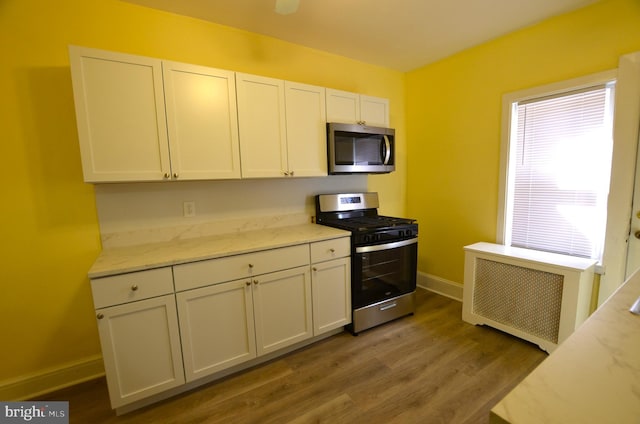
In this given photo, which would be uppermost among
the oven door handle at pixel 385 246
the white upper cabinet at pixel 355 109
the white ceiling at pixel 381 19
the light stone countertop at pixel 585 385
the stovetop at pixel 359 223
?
the white ceiling at pixel 381 19

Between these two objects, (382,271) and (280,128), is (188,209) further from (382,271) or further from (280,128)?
(382,271)

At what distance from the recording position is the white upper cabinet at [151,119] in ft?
5.38

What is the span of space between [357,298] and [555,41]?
8.52 ft

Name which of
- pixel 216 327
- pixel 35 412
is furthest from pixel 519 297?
pixel 35 412

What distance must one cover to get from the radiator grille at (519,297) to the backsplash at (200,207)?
167cm

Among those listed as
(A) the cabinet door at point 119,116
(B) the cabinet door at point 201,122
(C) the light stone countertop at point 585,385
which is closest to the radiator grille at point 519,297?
(C) the light stone countertop at point 585,385

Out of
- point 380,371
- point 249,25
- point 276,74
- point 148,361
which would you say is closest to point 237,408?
point 148,361

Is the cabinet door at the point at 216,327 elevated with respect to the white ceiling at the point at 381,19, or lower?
lower

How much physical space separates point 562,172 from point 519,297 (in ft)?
3.55

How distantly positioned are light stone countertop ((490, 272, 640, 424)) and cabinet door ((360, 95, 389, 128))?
89.8 inches

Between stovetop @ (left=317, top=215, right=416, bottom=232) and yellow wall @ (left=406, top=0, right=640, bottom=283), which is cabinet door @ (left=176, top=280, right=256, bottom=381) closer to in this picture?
stovetop @ (left=317, top=215, right=416, bottom=232)

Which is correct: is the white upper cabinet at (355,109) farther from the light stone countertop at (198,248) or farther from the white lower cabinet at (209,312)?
the white lower cabinet at (209,312)

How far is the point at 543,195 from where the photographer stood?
242 cm

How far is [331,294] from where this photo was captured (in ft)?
7.55
